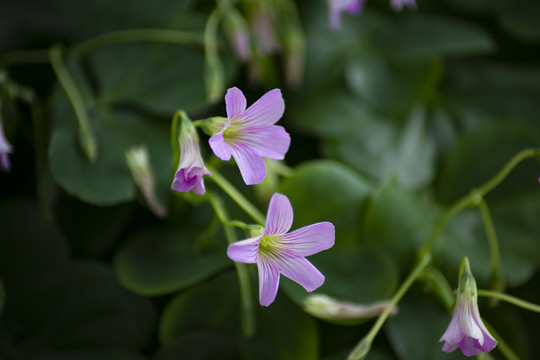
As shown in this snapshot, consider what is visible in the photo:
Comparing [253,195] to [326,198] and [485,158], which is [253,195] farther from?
[485,158]

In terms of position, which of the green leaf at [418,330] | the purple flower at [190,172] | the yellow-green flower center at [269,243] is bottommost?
the green leaf at [418,330]

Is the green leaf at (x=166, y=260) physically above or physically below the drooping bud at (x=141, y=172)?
below

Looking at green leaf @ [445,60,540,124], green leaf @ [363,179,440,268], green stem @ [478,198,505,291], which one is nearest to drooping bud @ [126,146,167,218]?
green leaf @ [363,179,440,268]

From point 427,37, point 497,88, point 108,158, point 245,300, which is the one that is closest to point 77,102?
point 108,158

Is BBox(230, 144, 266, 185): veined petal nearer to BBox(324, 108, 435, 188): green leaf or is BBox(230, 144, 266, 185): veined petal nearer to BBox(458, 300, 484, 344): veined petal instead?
BBox(458, 300, 484, 344): veined petal

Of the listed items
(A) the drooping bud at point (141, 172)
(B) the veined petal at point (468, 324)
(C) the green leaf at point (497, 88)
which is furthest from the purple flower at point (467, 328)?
(C) the green leaf at point (497, 88)

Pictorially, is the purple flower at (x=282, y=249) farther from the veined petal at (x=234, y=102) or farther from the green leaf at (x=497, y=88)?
the green leaf at (x=497, y=88)
